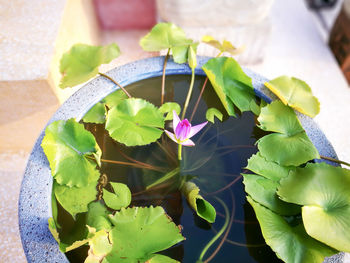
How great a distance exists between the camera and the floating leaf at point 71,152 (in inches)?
21.3

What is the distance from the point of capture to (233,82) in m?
0.67

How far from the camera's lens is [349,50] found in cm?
131

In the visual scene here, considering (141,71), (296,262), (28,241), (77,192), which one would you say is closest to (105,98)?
(141,71)

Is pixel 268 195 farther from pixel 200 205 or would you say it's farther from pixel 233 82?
pixel 233 82

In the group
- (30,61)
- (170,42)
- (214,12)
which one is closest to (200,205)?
(170,42)

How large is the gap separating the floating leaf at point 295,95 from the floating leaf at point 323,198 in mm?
145

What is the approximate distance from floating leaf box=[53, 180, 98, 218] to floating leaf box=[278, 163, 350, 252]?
13.6 inches

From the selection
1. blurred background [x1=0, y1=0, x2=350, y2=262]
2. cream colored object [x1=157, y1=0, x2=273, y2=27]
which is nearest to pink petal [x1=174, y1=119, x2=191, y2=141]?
blurred background [x1=0, y1=0, x2=350, y2=262]

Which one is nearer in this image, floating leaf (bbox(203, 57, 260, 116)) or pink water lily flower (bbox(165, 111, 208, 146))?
pink water lily flower (bbox(165, 111, 208, 146))

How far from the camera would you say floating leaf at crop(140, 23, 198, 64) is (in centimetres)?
69

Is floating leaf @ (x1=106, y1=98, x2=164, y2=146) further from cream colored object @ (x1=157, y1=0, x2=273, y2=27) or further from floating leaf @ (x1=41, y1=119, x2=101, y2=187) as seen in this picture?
cream colored object @ (x1=157, y1=0, x2=273, y2=27)

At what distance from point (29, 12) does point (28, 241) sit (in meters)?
0.74

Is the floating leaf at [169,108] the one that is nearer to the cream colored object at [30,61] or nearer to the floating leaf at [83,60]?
the floating leaf at [83,60]

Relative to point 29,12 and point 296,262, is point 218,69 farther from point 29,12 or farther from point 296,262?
point 29,12
